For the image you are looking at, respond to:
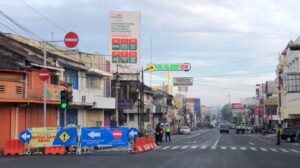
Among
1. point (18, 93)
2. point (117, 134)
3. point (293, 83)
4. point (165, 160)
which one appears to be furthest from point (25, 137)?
point (293, 83)

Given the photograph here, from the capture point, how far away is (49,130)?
32031 millimetres

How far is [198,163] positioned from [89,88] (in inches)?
1292

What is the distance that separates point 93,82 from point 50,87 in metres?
14.5

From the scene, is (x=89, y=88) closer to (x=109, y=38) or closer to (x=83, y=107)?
(x=83, y=107)

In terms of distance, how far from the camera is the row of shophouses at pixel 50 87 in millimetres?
37500

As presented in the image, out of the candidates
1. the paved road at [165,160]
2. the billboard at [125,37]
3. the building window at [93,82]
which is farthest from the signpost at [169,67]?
the paved road at [165,160]

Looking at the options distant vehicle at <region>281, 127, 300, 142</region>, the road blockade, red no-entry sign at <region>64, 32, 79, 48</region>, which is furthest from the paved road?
distant vehicle at <region>281, 127, 300, 142</region>

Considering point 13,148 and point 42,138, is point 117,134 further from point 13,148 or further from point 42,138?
point 13,148

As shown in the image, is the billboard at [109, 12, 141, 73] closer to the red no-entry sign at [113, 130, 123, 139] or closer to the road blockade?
the red no-entry sign at [113, 130, 123, 139]

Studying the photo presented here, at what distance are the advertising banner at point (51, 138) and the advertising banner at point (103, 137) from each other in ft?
2.33

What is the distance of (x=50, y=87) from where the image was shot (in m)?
41.0

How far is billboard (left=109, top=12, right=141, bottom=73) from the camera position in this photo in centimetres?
6056

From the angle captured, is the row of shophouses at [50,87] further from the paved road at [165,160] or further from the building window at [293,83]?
the building window at [293,83]

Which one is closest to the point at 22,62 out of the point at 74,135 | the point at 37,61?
the point at 37,61
